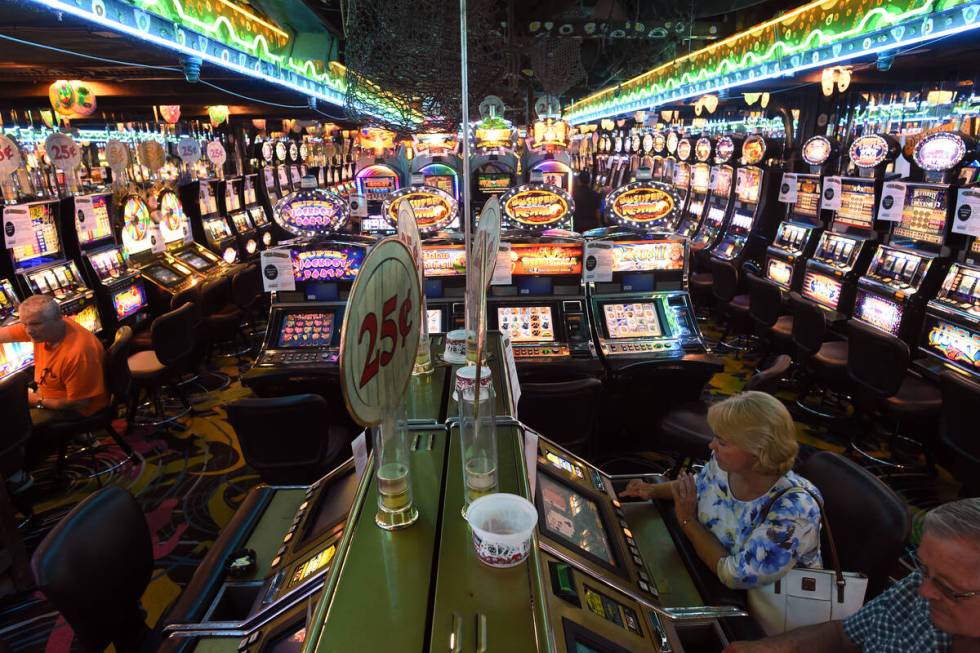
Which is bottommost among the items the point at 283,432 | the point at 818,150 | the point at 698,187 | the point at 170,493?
the point at 170,493

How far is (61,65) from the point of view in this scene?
666 cm

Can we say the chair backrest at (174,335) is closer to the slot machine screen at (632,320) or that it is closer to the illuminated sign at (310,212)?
the illuminated sign at (310,212)

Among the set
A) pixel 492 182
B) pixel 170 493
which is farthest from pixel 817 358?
pixel 492 182

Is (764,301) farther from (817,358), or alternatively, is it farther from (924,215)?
(924,215)

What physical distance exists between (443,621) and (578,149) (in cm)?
3056

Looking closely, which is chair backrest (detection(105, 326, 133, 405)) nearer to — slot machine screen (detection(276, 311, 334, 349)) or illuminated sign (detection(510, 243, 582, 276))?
slot machine screen (detection(276, 311, 334, 349))

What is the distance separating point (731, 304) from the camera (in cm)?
749

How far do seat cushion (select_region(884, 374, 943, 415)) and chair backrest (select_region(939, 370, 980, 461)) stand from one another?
1.99 feet

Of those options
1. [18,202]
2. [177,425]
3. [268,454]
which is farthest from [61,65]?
[268,454]

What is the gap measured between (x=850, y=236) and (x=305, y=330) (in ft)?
20.1

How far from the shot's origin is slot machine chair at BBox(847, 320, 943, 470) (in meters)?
4.34

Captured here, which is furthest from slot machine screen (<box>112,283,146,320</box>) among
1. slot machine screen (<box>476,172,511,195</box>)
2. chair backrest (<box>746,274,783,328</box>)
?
slot machine screen (<box>476,172,511,195</box>)

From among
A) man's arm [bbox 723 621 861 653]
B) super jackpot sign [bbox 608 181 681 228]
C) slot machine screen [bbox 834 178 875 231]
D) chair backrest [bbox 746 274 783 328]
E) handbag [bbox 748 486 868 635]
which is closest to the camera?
man's arm [bbox 723 621 861 653]

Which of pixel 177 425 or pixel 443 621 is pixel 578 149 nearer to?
pixel 177 425
